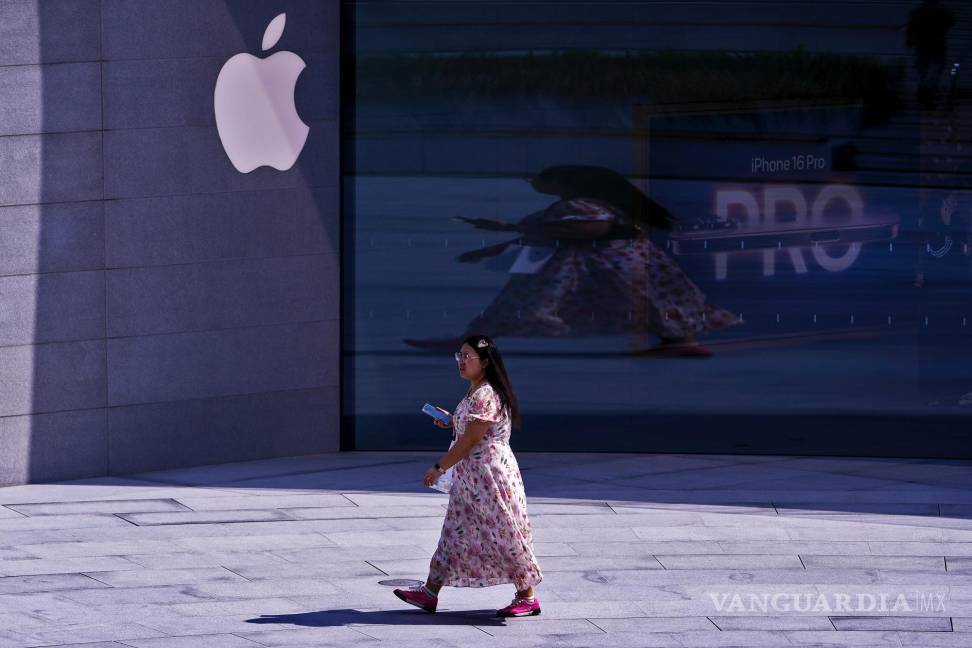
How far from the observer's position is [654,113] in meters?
13.9

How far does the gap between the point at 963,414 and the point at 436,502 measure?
5.27 meters

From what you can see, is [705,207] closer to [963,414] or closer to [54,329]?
[963,414]

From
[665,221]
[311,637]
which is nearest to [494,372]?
[311,637]

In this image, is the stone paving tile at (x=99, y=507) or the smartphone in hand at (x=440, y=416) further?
the stone paving tile at (x=99, y=507)

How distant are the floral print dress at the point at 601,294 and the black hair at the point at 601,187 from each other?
68 mm

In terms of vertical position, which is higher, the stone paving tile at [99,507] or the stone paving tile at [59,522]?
the stone paving tile at [99,507]

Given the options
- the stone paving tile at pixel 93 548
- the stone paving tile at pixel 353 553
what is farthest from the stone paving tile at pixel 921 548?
the stone paving tile at pixel 93 548

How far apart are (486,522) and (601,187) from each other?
5878mm

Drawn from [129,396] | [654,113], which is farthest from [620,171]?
[129,396]

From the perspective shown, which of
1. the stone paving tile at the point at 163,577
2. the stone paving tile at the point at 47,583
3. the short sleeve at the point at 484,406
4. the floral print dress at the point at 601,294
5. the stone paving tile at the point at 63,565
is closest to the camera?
the short sleeve at the point at 484,406

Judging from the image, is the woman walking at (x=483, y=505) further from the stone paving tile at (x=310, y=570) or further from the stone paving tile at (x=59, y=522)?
the stone paving tile at (x=59, y=522)

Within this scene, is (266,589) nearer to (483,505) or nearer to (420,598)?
(420,598)

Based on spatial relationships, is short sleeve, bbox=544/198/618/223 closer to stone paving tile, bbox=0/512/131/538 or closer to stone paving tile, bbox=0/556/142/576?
stone paving tile, bbox=0/512/131/538

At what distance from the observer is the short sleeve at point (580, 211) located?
13.9 metres
